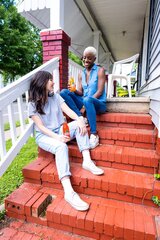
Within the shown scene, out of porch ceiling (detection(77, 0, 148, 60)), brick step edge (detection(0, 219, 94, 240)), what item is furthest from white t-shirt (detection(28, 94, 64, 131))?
porch ceiling (detection(77, 0, 148, 60))

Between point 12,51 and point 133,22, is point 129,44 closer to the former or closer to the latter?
point 133,22

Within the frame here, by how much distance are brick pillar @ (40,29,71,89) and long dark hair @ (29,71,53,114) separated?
2.74 feet

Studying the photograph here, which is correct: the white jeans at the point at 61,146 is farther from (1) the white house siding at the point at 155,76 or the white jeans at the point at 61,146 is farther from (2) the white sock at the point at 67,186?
(1) the white house siding at the point at 155,76

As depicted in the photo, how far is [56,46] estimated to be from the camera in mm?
2688

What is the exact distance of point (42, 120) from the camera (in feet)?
6.42

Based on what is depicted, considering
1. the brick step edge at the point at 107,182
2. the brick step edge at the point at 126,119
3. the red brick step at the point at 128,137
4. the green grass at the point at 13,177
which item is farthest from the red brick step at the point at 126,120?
the green grass at the point at 13,177

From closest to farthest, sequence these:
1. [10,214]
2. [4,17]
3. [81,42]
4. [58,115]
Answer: [10,214]
[58,115]
[81,42]
[4,17]

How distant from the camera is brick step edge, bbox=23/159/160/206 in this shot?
1.54 meters

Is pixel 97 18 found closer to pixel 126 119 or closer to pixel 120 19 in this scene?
pixel 120 19

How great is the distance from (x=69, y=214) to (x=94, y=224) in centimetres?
21

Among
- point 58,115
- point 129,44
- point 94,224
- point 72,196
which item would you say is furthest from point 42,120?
point 129,44

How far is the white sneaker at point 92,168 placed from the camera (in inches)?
68.4

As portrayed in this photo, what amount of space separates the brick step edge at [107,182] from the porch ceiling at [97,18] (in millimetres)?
2523

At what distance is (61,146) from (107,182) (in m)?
0.54
